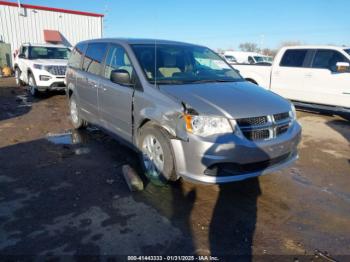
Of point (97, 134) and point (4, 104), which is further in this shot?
point (4, 104)

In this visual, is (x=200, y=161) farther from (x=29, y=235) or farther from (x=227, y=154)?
(x=29, y=235)

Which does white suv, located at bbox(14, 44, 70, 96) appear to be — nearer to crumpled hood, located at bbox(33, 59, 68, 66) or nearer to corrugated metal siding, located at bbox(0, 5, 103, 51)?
crumpled hood, located at bbox(33, 59, 68, 66)

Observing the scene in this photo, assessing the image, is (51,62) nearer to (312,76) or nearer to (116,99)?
(116,99)

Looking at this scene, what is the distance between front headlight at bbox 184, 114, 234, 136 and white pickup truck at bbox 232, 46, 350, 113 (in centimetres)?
593

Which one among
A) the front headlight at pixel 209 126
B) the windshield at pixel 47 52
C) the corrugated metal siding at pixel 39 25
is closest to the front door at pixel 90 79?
the front headlight at pixel 209 126

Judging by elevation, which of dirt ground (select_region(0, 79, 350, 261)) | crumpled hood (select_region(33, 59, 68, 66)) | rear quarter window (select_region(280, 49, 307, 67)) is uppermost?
rear quarter window (select_region(280, 49, 307, 67))

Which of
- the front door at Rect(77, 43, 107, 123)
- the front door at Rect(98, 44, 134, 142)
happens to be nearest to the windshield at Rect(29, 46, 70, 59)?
the front door at Rect(77, 43, 107, 123)

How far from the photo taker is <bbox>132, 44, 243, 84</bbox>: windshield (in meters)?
4.19

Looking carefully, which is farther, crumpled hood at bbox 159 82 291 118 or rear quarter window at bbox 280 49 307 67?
rear quarter window at bbox 280 49 307 67

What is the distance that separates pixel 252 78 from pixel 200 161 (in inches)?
304

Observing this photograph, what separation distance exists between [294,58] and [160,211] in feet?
25.0

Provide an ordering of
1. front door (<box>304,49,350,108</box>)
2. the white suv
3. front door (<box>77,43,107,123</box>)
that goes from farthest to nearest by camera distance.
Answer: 1. the white suv
2. front door (<box>304,49,350,108</box>)
3. front door (<box>77,43,107,123</box>)

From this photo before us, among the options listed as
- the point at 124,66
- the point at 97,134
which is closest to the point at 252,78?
the point at 97,134

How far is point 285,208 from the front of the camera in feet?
11.9
